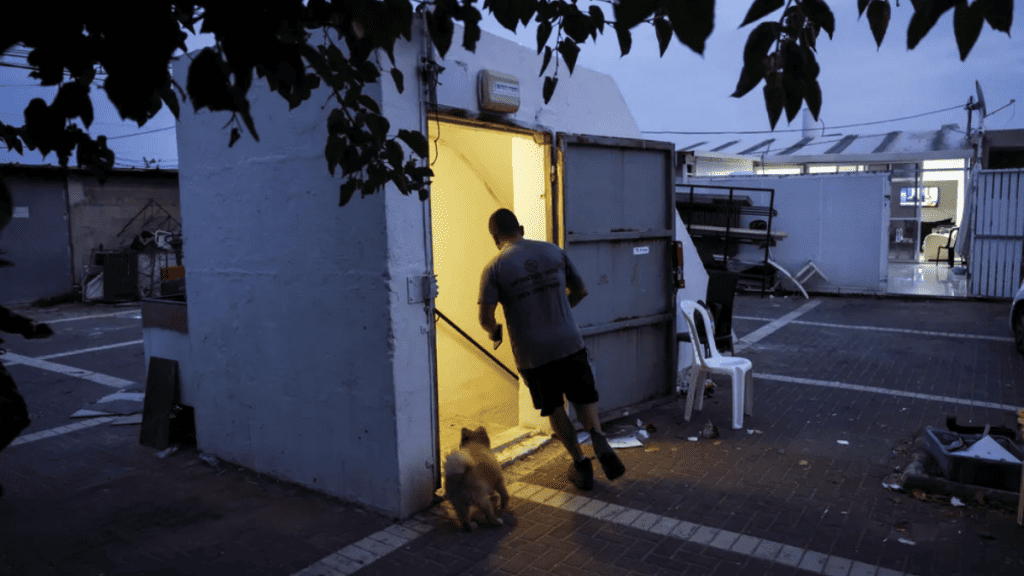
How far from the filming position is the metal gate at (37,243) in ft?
53.5

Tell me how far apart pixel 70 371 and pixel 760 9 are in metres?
10.3

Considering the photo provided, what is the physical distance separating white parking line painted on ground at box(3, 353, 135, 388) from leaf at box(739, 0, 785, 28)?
28.8 ft

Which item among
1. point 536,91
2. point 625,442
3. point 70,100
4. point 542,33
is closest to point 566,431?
point 625,442

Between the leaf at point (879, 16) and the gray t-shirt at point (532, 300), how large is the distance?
3.02m

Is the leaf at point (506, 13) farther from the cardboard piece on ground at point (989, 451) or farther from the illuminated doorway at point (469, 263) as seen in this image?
the cardboard piece on ground at point (989, 451)

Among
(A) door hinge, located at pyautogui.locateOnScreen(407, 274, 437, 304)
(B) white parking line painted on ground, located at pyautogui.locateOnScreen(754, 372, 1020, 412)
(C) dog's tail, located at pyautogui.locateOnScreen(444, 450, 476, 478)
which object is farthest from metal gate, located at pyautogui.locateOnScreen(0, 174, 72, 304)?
(B) white parking line painted on ground, located at pyautogui.locateOnScreen(754, 372, 1020, 412)

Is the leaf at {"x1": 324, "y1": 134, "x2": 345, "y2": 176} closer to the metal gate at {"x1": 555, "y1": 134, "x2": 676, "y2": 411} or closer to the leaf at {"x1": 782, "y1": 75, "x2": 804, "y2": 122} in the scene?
the leaf at {"x1": 782, "y1": 75, "x2": 804, "y2": 122}

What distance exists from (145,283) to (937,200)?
2423cm

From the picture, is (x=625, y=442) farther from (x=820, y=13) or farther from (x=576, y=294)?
(x=820, y=13)

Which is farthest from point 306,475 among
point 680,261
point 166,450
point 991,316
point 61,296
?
point 61,296

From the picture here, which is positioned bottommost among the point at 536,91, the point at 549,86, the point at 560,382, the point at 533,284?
the point at 560,382

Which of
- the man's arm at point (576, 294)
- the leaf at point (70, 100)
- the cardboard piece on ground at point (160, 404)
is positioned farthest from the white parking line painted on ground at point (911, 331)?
the leaf at point (70, 100)

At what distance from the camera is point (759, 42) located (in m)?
1.55

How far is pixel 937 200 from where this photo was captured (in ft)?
73.2
